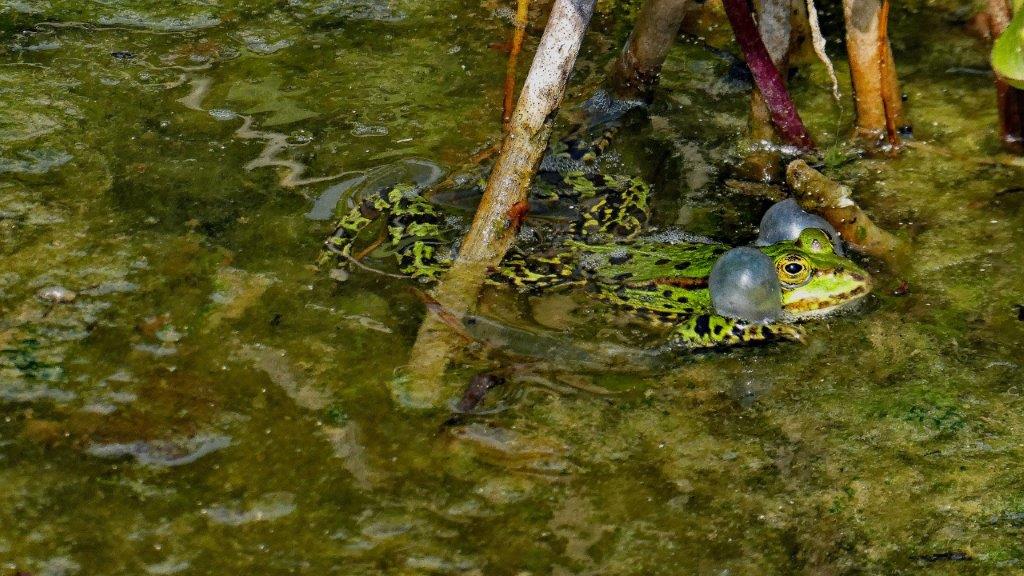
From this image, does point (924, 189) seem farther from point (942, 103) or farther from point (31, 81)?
point (31, 81)

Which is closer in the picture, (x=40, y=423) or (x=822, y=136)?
(x=40, y=423)

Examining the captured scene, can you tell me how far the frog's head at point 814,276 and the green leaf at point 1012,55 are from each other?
977 mm

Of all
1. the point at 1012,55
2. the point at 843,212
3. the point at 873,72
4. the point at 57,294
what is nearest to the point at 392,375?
the point at 57,294

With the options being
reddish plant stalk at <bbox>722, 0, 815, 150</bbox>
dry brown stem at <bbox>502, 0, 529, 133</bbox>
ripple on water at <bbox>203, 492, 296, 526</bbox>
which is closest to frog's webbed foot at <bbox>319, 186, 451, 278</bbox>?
dry brown stem at <bbox>502, 0, 529, 133</bbox>

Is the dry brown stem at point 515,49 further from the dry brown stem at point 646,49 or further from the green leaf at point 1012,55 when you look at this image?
the green leaf at point 1012,55

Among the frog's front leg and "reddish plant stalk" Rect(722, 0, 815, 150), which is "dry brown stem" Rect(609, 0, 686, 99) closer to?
"reddish plant stalk" Rect(722, 0, 815, 150)

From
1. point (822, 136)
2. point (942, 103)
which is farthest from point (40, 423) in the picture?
point (942, 103)

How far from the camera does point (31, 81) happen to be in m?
5.78

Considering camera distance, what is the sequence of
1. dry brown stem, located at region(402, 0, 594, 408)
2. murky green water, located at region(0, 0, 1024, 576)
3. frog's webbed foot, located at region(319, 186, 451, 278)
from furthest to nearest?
frog's webbed foot, located at region(319, 186, 451, 278), dry brown stem, located at region(402, 0, 594, 408), murky green water, located at region(0, 0, 1024, 576)

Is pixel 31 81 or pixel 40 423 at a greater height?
pixel 31 81

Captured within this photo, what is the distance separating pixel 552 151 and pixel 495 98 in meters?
0.56

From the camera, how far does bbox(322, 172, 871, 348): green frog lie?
178 inches

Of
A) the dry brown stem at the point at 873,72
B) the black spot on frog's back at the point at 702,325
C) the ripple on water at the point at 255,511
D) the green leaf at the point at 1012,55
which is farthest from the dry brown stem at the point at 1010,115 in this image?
the ripple on water at the point at 255,511

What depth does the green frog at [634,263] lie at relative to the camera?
4512mm
